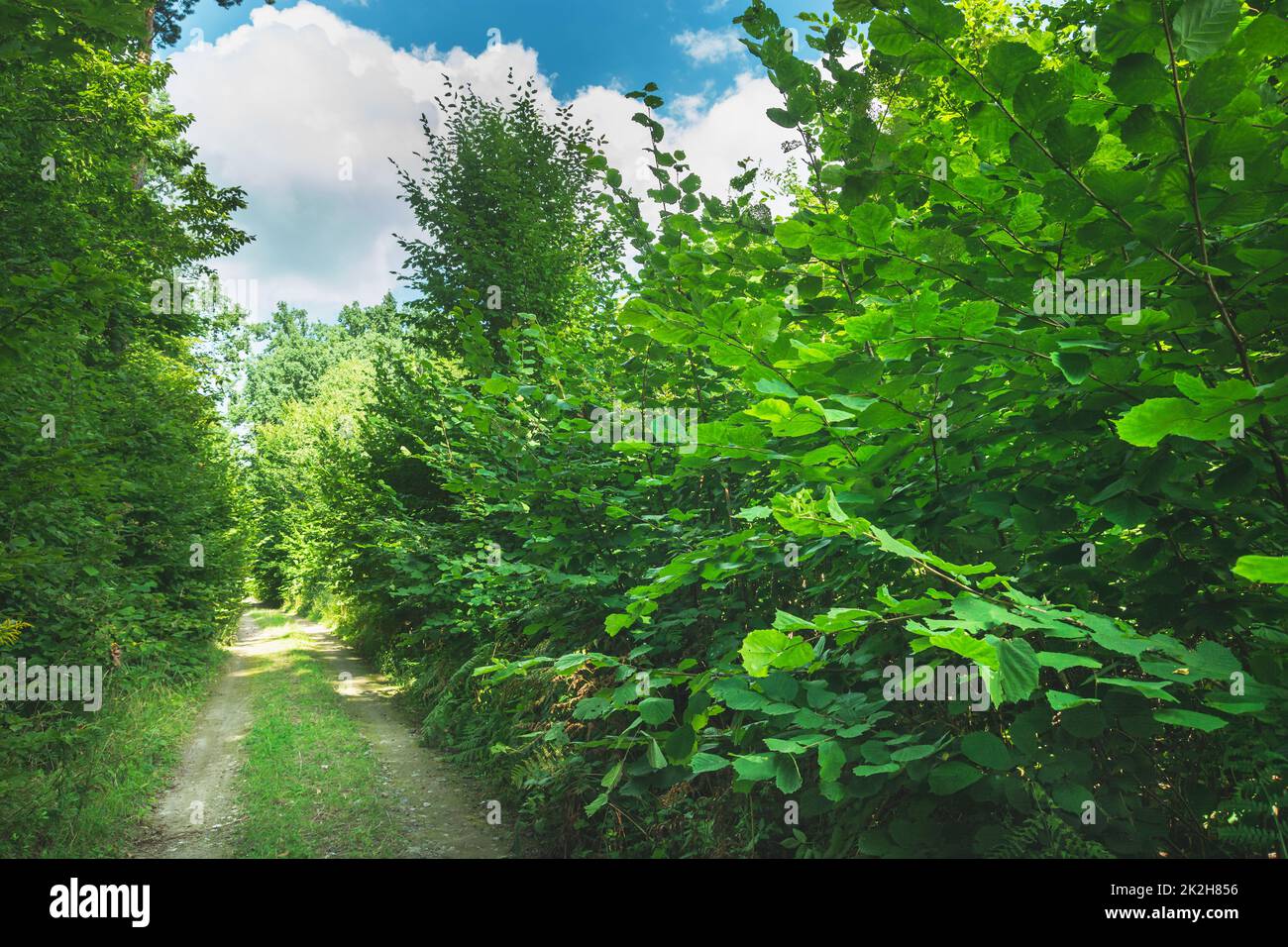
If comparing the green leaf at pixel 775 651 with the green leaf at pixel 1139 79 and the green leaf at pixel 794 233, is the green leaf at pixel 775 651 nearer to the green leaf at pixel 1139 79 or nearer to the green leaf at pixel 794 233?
the green leaf at pixel 794 233

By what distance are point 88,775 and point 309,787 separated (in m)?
2.09

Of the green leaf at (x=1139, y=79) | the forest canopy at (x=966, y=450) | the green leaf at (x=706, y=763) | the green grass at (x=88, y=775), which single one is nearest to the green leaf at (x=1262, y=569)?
the forest canopy at (x=966, y=450)

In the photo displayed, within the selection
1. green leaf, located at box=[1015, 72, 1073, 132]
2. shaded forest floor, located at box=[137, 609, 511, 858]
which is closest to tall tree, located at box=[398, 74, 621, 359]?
shaded forest floor, located at box=[137, 609, 511, 858]

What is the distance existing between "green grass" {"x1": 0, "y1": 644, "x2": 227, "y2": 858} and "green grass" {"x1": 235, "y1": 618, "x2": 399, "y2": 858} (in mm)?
973

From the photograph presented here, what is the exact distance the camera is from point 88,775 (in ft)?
22.5

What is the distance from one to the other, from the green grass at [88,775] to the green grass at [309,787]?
38.3 inches

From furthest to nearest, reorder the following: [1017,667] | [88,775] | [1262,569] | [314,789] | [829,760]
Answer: [314,789] → [88,775] → [829,760] → [1017,667] → [1262,569]

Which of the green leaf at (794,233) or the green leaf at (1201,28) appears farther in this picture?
the green leaf at (794,233)

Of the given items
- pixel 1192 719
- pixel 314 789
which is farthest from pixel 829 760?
pixel 314 789

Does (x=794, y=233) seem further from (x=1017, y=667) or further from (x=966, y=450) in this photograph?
(x=1017, y=667)

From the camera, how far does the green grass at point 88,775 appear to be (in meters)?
5.58

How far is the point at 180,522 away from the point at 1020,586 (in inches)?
612
